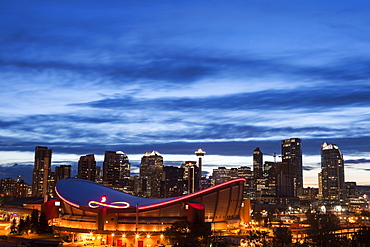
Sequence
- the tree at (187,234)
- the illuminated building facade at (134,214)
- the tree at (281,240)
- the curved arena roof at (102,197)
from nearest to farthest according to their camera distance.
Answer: the tree at (281,240) → the tree at (187,234) → the illuminated building facade at (134,214) → the curved arena roof at (102,197)

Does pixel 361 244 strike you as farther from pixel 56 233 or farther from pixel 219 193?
pixel 56 233

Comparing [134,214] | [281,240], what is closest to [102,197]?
→ [134,214]

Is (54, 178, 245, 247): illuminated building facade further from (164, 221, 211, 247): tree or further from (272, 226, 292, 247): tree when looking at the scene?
(272, 226, 292, 247): tree

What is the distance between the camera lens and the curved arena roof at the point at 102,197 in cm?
10306

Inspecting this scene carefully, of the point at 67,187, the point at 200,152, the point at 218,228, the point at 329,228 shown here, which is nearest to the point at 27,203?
the point at 67,187

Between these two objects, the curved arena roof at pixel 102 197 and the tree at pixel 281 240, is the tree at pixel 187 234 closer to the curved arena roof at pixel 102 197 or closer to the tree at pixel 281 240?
the curved arena roof at pixel 102 197

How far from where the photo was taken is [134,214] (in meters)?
102

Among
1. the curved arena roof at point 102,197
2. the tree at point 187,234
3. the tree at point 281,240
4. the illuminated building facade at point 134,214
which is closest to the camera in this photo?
the tree at point 281,240

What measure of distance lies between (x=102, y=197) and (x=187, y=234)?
25.9 metres

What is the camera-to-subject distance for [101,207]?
102125 millimetres

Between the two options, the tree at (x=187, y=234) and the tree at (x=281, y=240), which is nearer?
the tree at (x=281, y=240)

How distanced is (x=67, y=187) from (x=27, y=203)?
48.8 metres

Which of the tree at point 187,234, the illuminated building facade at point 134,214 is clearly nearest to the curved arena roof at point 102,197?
the illuminated building facade at point 134,214

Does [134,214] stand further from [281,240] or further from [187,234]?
[281,240]
